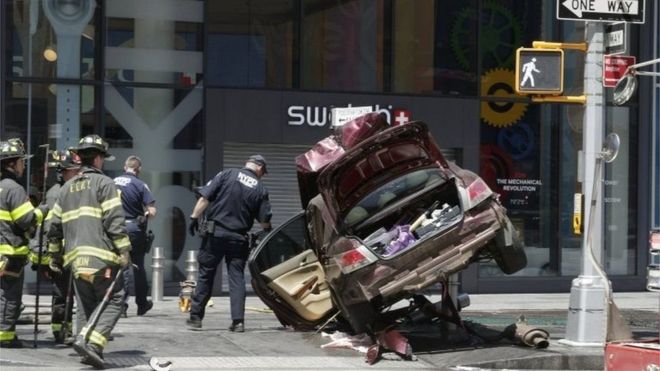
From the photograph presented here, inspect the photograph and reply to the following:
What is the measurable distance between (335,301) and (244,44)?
286 inches

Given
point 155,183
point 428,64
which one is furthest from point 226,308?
point 428,64

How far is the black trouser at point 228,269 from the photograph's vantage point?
12.9 metres

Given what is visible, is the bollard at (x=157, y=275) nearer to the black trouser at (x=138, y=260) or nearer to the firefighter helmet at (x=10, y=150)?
the black trouser at (x=138, y=260)

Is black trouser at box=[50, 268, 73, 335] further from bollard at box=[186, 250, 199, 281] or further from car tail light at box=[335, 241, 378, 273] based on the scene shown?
bollard at box=[186, 250, 199, 281]

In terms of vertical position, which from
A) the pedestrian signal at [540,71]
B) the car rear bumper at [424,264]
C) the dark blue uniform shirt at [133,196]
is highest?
the pedestrian signal at [540,71]

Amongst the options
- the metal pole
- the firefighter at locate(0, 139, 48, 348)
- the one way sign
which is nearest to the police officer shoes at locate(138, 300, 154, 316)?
the firefighter at locate(0, 139, 48, 348)

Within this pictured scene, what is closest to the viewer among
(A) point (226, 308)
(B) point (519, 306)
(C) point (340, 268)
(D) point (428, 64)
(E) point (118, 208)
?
(E) point (118, 208)

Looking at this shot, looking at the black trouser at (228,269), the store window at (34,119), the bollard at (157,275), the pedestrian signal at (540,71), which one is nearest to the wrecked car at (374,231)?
the black trouser at (228,269)

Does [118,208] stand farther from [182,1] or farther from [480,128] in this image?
[480,128]

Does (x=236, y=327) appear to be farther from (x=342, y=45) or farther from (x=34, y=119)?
(x=342, y=45)

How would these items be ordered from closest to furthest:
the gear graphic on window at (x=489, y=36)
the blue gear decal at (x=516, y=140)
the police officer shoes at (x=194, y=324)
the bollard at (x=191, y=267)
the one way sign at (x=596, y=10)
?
1. the one way sign at (x=596, y=10)
2. the police officer shoes at (x=194, y=324)
3. the bollard at (x=191, y=267)
4. the gear graphic on window at (x=489, y=36)
5. the blue gear decal at (x=516, y=140)

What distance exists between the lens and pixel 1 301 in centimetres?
1127

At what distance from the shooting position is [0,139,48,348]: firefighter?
1117cm

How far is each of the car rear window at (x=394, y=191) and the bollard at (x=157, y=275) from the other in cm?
541
